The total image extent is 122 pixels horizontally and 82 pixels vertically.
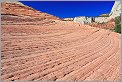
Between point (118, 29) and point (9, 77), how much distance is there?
158cm

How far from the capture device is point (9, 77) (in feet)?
9.37

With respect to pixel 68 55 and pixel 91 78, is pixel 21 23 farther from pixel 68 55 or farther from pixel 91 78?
pixel 91 78

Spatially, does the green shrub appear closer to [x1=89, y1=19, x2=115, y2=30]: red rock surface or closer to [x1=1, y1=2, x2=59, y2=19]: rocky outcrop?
[x1=89, y1=19, x2=115, y2=30]: red rock surface

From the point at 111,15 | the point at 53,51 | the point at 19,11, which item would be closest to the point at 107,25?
the point at 111,15

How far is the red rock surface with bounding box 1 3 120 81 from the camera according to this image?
119 inches

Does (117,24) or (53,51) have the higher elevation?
(117,24)

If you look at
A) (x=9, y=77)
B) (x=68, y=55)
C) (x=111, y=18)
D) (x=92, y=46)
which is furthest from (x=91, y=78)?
(x=111, y=18)

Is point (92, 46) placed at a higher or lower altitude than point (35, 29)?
lower

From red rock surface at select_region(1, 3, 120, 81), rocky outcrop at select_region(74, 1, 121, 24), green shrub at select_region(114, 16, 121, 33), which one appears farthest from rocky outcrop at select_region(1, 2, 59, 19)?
green shrub at select_region(114, 16, 121, 33)

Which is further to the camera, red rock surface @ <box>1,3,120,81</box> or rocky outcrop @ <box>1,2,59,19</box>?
rocky outcrop @ <box>1,2,59,19</box>

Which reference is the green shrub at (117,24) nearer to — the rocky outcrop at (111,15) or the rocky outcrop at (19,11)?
the rocky outcrop at (111,15)

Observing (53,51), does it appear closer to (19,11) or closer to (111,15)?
(19,11)

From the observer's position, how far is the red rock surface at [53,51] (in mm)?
3035

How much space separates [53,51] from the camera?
11.1ft
